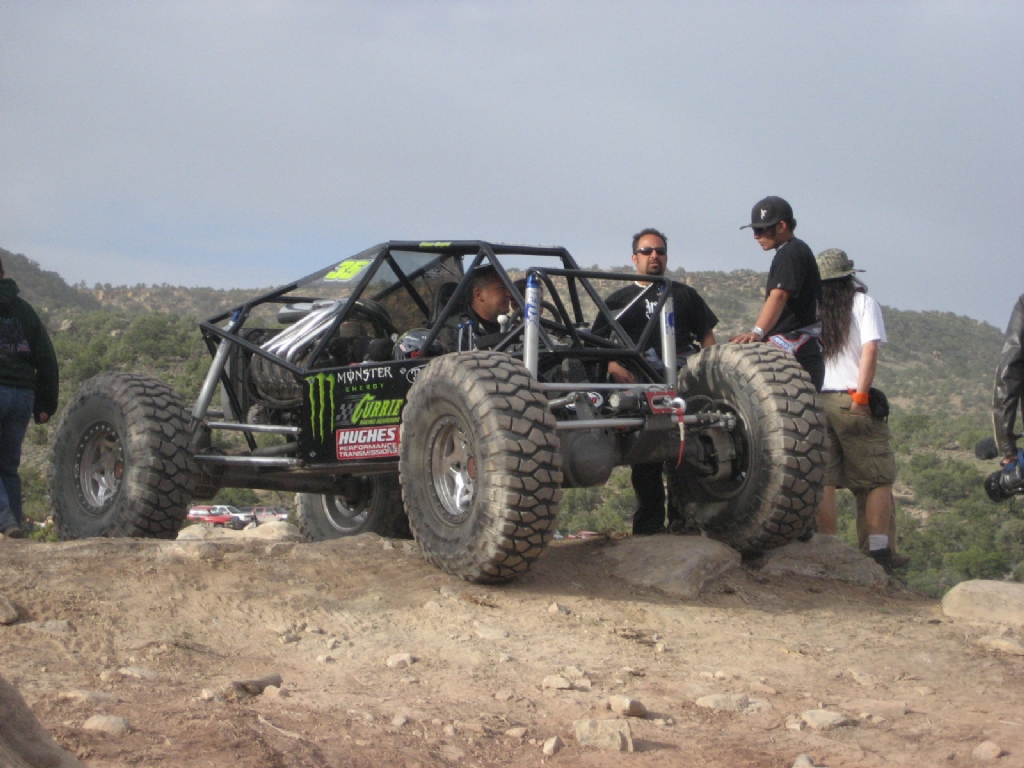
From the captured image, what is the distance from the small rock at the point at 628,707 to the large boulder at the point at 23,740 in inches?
67.4

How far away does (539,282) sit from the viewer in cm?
560

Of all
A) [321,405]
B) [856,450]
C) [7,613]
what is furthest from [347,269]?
[856,450]

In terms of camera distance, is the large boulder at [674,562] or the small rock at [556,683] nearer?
the small rock at [556,683]

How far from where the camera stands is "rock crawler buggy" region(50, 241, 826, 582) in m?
4.96

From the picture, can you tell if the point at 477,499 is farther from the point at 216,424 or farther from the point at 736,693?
the point at 216,424

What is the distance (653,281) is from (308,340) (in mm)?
2120

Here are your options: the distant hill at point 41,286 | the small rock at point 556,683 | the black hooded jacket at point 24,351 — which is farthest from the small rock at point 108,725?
the distant hill at point 41,286

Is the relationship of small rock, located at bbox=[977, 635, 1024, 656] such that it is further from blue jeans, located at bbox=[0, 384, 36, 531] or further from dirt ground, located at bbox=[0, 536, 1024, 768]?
blue jeans, located at bbox=[0, 384, 36, 531]

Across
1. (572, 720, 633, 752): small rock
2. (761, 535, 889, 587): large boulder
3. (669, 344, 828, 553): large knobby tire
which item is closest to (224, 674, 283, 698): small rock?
(572, 720, 633, 752): small rock

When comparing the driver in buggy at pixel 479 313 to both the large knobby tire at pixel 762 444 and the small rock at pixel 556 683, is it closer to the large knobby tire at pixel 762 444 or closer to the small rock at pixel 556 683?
the large knobby tire at pixel 762 444

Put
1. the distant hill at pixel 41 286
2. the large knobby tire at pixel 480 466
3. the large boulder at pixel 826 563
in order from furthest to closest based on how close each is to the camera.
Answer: the distant hill at pixel 41 286, the large boulder at pixel 826 563, the large knobby tire at pixel 480 466

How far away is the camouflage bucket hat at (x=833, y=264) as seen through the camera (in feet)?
22.4

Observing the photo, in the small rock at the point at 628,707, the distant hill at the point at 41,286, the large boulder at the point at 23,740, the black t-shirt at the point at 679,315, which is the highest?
the distant hill at the point at 41,286

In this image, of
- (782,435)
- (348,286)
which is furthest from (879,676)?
(348,286)
